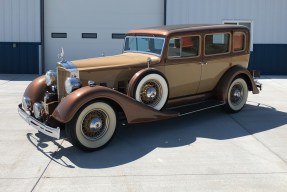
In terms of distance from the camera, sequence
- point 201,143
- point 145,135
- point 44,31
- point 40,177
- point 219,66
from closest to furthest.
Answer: point 40,177, point 201,143, point 145,135, point 219,66, point 44,31

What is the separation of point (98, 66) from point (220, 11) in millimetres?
9087

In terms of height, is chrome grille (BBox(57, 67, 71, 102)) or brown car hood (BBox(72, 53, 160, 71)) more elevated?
brown car hood (BBox(72, 53, 160, 71))

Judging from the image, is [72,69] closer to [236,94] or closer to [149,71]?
[149,71]

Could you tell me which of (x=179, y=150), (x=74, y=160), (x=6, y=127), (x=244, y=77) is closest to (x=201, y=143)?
(x=179, y=150)

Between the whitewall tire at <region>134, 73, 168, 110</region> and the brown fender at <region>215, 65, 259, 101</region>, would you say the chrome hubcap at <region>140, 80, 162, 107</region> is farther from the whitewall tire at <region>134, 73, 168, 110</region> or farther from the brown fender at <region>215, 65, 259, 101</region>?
the brown fender at <region>215, 65, 259, 101</region>

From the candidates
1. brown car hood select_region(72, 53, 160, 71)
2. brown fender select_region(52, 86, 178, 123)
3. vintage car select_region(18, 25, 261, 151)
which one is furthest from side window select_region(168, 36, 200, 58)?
brown fender select_region(52, 86, 178, 123)

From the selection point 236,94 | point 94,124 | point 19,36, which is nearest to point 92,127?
point 94,124

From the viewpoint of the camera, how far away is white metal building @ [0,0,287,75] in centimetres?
1369

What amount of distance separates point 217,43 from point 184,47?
86 cm

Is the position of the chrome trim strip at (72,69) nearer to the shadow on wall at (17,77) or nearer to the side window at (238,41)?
the side window at (238,41)

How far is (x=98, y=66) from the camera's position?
237 inches

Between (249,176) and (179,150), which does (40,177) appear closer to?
(179,150)

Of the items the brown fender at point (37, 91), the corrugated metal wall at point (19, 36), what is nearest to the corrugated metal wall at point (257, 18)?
the corrugated metal wall at point (19, 36)

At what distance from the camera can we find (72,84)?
5562 mm
